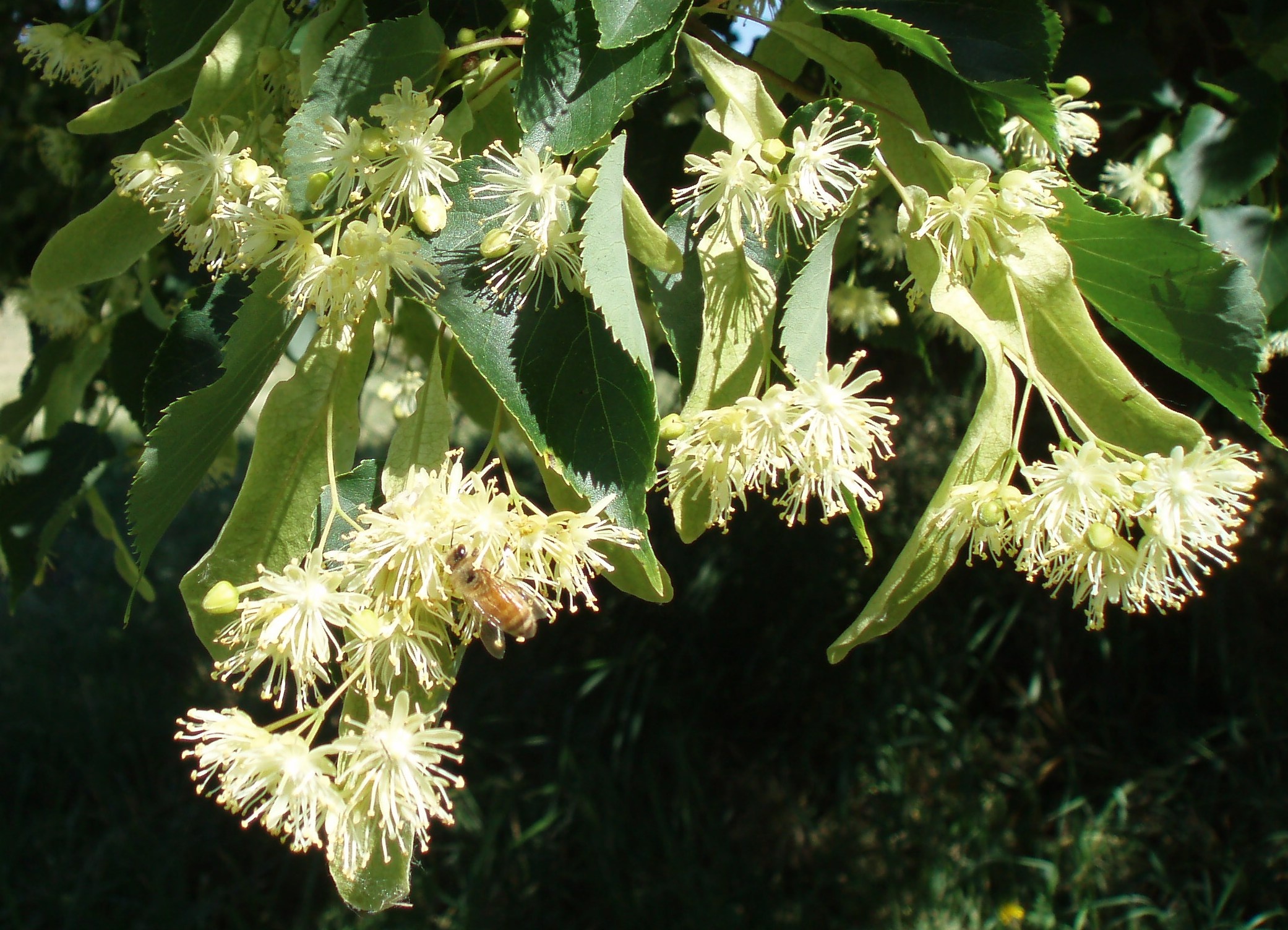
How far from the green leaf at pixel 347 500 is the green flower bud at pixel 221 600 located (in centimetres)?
7

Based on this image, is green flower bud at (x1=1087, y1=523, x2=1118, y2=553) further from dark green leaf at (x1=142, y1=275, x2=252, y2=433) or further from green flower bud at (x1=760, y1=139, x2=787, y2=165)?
dark green leaf at (x1=142, y1=275, x2=252, y2=433)

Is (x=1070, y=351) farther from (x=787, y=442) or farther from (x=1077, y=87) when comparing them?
(x=1077, y=87)

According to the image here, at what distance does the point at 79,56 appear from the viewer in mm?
1125

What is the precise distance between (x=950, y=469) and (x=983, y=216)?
0.62ft

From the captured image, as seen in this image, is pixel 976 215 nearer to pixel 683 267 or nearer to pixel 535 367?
pixel 683 267

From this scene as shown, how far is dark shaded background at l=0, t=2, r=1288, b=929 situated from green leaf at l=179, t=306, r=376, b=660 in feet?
4.37

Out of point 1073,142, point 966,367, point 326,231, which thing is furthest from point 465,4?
point 966,367

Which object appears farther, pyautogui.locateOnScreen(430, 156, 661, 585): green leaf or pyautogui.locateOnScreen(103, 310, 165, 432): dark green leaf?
pyautogui.locateOnScreen(103, 310, 165, 432): dark green leaf

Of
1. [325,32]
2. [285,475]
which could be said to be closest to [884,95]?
[325,32]

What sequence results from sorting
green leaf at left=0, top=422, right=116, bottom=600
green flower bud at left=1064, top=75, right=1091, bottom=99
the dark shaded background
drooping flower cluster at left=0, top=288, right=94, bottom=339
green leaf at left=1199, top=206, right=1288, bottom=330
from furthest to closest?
the dark shaded background < drooping flower cluster at left=0, top=288, right=94, bottom=339 < green leaf at left=0, top=422, right=116, bottom=600 < green leaf at left=1199, top=206, right=1288, bottom=330 < green flower bud at left=1064, top=75, right=1091, bottom=99

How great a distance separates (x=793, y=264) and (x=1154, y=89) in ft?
2.27

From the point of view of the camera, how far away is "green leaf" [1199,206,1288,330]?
1.04 m

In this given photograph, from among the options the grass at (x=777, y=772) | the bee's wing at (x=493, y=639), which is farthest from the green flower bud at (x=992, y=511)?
the grass at (x=777, y=772)

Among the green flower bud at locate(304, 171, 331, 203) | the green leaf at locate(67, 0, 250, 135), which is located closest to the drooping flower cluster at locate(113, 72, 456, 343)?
the green flower bud at locate(304, 171, 331, 203)
